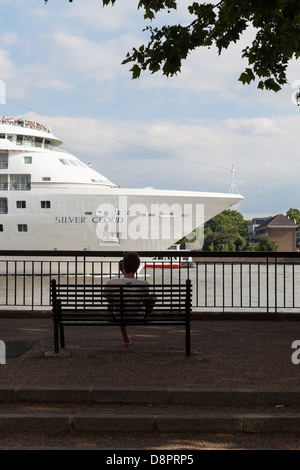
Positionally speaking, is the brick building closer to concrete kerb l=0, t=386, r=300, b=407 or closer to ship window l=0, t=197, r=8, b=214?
ship window l=0, t=197, r=8, b=214

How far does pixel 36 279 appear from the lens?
3388 cm

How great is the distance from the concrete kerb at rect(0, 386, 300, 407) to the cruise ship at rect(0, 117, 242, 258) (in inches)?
1178

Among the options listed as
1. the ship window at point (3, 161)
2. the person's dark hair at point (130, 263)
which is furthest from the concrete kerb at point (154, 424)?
the ship window at point (3, 161)

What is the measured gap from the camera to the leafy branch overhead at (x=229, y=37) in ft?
23.9

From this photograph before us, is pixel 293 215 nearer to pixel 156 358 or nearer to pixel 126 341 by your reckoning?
pixel 126 341

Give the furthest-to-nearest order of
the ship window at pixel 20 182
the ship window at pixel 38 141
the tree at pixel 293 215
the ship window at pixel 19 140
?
the tree at pixel 293 215 < the ship window at pixel 38 141 < the ship window at pixel 19 140 < the ship window at pixel 20 182

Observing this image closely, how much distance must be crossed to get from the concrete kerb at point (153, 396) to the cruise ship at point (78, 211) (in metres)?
29.9

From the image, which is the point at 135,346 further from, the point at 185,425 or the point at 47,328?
the point at 185,425

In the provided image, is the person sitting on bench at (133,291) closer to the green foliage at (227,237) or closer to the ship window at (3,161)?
the ship window at (3,161)

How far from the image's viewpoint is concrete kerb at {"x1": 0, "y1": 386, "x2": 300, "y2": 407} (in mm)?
4387

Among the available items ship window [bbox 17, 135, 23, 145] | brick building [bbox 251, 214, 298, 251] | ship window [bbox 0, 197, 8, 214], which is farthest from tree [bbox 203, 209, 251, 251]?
ship window [bbox 0, 197, 8, 214]

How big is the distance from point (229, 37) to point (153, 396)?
5638 millimetres

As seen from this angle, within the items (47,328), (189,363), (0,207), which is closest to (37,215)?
(0,207)

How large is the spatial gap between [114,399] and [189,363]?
1.27 meters
